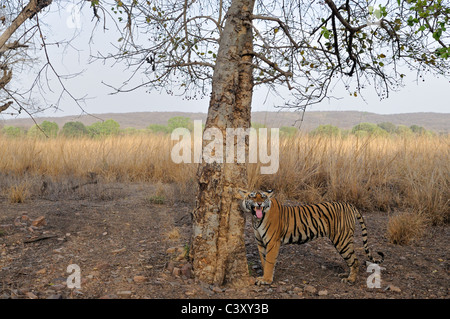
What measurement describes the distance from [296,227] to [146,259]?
1.72 metres

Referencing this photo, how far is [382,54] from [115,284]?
3973mm

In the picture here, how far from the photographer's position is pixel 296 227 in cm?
407

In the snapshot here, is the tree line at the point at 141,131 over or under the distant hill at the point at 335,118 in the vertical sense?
under

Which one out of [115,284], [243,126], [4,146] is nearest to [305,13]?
[243,126]

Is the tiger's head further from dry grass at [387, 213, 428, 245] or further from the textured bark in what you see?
the textured bark

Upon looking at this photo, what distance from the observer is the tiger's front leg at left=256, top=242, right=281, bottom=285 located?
3.92 m

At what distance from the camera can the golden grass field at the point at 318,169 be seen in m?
7.26

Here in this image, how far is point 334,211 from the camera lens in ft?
13.7

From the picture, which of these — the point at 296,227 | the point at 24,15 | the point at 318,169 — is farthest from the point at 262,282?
the point at 318,169

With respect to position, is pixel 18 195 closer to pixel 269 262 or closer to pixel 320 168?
pixel 269 262

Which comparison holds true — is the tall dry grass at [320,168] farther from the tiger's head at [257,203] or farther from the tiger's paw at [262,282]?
the tiger's head at [257,203]

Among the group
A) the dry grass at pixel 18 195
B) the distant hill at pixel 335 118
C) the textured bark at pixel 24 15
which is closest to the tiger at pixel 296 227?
the textured bark at pixel 24 15

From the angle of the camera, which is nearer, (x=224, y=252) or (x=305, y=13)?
(x=224, y=252)

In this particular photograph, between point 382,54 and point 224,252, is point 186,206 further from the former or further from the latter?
point 382,54
